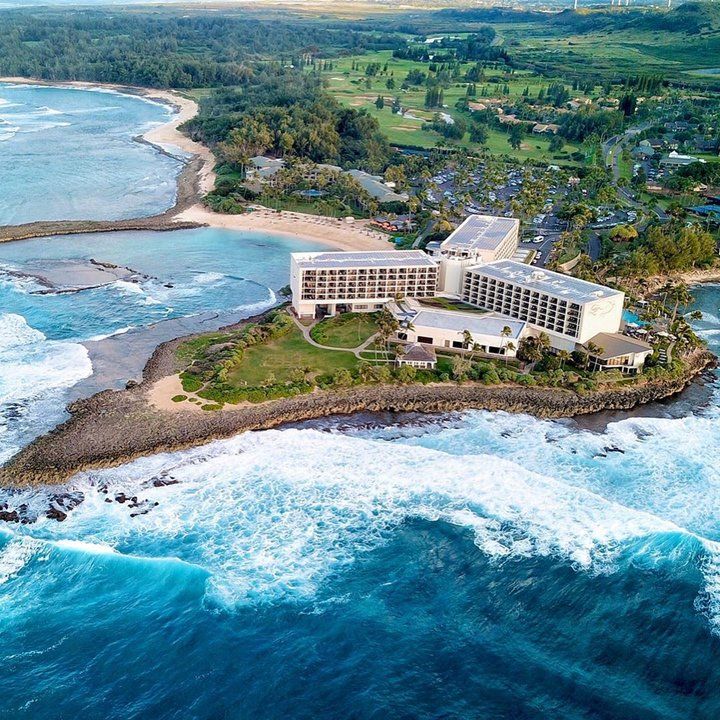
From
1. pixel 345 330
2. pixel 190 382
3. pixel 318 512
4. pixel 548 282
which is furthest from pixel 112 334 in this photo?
pixel 548 282

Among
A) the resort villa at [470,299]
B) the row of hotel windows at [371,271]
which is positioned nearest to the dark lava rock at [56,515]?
the resort villa at [470,299]

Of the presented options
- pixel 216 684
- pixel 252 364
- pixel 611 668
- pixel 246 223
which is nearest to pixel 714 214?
pixel 246 223

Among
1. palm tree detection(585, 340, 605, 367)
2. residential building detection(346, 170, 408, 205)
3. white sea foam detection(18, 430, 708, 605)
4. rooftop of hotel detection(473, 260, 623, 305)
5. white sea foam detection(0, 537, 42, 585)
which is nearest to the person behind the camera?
white sea foam detection(0, 537, 42, 585)

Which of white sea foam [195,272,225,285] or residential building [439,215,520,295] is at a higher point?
residential building [439,215,520,295]

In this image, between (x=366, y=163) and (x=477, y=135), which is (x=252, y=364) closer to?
(x=366, y=163)

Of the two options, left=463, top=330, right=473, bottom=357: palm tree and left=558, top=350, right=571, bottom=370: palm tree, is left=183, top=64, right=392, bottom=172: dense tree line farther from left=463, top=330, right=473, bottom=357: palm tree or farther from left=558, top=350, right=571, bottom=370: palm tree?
left=558, top=350, right=571, bottom=370: palm tree

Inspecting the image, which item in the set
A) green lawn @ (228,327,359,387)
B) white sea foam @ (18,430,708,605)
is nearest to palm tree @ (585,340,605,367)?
white sea foam @ (18,430,708,605)
